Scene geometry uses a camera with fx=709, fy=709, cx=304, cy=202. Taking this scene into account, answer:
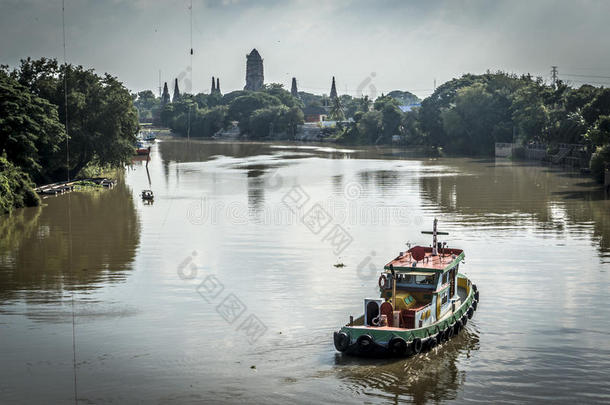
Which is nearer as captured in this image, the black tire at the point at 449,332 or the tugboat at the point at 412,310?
the tugboat at the point at 412,310

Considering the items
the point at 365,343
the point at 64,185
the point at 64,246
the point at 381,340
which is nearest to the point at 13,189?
the point at 64,185

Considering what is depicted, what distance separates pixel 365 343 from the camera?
24312 millimetres

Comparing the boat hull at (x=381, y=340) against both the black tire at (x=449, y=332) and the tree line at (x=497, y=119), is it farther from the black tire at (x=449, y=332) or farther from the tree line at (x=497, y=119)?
the tree line at (x=497, y=119)

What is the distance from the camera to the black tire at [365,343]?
79.6ft

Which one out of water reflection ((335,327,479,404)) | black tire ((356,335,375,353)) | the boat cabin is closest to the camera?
water reflection ((335,327,479,404))

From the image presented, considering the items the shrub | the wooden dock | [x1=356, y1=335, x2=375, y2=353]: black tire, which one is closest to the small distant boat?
the wooden dock

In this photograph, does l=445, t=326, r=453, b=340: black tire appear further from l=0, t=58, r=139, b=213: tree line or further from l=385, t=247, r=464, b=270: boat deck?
l=0, t=58, r=139, b=213: tree line

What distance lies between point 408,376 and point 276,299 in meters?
10.2

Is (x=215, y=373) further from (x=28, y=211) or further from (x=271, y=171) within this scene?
(x=271, y=171)

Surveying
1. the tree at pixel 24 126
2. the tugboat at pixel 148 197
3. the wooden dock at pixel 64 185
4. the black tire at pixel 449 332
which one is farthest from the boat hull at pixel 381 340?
the wooden dock at pixel 64 185

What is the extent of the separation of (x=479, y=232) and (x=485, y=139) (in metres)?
97.8

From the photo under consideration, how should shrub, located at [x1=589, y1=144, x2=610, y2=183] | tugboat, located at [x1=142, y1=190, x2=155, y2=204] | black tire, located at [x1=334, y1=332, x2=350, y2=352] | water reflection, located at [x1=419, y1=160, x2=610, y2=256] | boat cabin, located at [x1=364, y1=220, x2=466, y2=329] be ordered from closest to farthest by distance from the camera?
black tire, located at [x1=334, y1=332, x2=350, y2=352], boat cabin, located at [x1=364, y1=220, x2=466, y2=329], water reflection, located at [x1=419, y1=160, x2=610, y2=256], tugboat, located at [x1=142, y1=190, x2=155, y2=204], shrub, located at [x1=589, y1=144, x2=610, y2=183]

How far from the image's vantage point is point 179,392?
2252 centimetres

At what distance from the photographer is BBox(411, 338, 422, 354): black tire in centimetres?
2448
